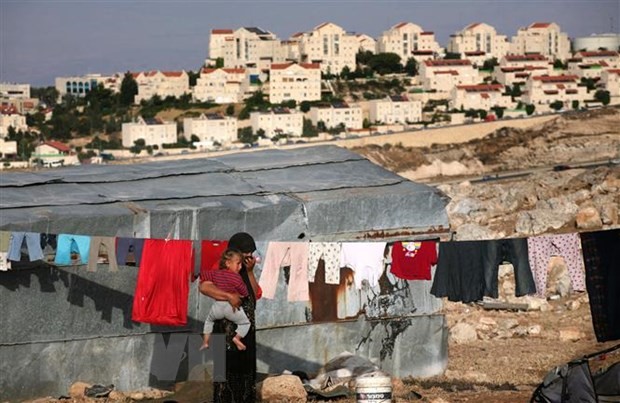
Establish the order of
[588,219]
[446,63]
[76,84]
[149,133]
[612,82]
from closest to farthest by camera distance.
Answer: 1. [588,219]
2. [149,133]
3. [612,82]
4. [446,63]
5. [76,84]

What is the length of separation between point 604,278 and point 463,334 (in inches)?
192

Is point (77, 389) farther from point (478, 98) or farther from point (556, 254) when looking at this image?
point (478, 98)

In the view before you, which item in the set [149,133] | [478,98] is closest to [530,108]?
[478,98]

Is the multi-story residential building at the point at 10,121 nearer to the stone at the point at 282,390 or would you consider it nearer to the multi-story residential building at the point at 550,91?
the multi-story residential building at the point at 550,91

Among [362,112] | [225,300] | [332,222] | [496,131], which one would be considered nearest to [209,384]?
[332,222]

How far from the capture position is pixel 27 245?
1059 centimetres

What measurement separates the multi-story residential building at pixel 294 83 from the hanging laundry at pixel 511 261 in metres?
108

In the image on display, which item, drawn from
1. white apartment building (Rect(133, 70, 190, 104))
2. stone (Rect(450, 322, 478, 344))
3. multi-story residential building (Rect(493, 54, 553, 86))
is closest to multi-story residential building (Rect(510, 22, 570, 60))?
multi-story residential building (Rect(493, 54, 553, 86))

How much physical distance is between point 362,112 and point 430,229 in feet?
328

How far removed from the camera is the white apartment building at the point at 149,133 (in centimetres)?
10588

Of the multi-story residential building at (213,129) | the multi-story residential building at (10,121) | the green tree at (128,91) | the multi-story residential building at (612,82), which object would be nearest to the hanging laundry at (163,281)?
the multi-story residential building at (213,129)

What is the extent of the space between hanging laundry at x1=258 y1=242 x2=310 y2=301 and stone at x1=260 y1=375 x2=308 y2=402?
0.92 meters

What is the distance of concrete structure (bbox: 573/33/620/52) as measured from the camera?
150000 millimetres

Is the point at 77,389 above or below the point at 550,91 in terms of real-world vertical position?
below
